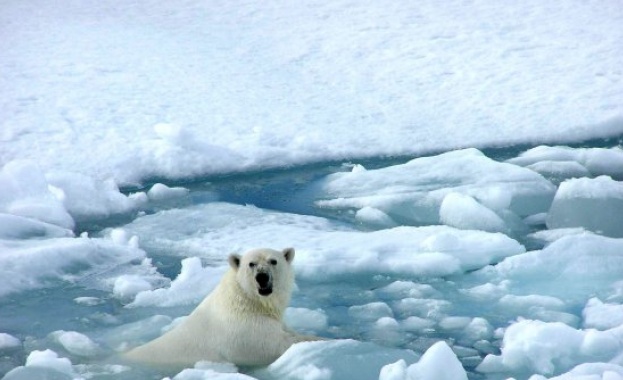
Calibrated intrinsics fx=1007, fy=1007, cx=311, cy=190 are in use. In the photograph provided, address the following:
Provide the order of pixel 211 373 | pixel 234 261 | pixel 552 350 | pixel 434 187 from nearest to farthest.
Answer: pixel 211 373, pixel 552 350, pixel 234 261, pixel 434 187

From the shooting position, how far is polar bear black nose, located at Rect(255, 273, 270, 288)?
13.7 ft

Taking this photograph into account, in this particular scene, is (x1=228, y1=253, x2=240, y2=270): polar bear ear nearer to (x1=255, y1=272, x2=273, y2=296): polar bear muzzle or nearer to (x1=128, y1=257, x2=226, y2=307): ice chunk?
(x1=255, y1=272, x2=273, y2=296): polar bear muzzle

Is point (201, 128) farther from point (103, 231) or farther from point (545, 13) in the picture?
point (545, 13)

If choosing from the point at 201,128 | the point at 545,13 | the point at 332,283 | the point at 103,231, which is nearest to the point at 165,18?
the point at 201,128

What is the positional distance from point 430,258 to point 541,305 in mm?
651

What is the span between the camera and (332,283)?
16.4 ft

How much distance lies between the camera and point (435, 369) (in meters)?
3.49

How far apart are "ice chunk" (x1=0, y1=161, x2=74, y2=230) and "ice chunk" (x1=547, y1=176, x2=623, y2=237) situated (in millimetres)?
2856

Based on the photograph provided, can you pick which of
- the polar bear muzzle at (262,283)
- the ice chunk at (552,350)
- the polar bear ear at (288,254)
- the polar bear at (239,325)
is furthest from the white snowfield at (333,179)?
the polar bear muzzle at (262,283)

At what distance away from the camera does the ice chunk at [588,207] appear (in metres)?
5.77

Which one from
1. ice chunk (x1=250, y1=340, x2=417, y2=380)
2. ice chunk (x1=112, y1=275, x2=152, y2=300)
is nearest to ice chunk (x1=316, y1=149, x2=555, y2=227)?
ice chunk (x1=112, y1=275, x2=152, y2=300)

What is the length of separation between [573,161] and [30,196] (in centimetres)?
356

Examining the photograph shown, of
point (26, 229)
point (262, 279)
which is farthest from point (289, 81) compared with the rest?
point (262, 279)

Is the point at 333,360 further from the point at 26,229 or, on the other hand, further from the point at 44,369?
the point at 26,229
